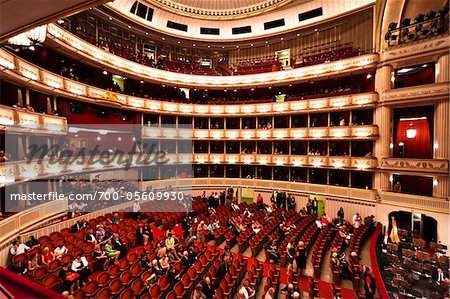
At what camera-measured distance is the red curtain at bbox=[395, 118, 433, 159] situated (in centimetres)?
1383

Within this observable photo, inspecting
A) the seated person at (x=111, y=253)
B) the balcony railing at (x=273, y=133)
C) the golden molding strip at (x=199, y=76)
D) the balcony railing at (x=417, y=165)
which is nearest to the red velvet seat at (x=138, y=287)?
the seated person at (x=111, y=253)

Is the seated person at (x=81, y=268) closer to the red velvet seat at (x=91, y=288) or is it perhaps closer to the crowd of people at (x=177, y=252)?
the crowd of people at (x=177, y=252)

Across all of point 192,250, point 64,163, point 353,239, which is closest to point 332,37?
point 353,239

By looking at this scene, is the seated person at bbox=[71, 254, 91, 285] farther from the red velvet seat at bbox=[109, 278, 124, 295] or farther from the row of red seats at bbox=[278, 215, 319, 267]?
the row of red seats at bbox=[278, 215, 319, 267]

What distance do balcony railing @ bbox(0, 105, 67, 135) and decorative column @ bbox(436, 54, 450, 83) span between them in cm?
1702

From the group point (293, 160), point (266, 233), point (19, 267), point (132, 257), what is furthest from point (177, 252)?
point (293, 160)

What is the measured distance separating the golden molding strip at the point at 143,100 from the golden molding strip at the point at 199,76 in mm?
1528

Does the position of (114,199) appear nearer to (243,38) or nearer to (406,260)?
(406,260)

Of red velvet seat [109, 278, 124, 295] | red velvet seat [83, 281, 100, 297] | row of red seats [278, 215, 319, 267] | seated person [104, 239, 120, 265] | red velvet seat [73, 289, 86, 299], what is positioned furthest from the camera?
Result: row of red seats [278, 215, 319, 267]

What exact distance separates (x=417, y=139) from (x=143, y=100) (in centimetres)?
1676

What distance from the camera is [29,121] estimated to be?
8320 millimetres

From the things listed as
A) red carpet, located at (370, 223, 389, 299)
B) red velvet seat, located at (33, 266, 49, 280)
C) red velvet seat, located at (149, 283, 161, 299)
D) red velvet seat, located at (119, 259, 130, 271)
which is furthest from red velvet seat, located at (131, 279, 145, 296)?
red carpet, located at (370, 223, 389, 299)

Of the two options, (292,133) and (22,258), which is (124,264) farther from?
(292,133)

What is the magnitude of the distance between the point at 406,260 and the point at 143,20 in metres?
19.1
